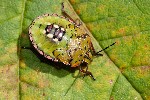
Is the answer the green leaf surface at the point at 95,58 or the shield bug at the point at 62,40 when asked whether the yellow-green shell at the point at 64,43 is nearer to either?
the shield bug at the point at 62,40

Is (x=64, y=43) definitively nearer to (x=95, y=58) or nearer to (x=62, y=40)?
(x=62, y=40)

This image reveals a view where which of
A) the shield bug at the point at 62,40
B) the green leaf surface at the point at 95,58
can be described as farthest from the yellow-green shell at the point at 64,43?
the green leaf surface at the point at 95,58

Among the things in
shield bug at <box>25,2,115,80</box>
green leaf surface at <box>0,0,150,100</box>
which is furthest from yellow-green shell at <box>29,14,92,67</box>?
green leaf surface at <box>0,0,150,100</box>

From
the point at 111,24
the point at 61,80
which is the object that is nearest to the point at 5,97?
the point at 61,80

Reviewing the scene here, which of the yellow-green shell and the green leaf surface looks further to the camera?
the yellow-green shell

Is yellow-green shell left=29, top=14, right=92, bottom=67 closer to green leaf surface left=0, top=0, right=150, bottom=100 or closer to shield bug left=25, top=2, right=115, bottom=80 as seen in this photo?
shield bug left=25, top=2, right=115, bottom=80

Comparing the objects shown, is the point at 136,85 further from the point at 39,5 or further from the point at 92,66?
the point at 39,5
